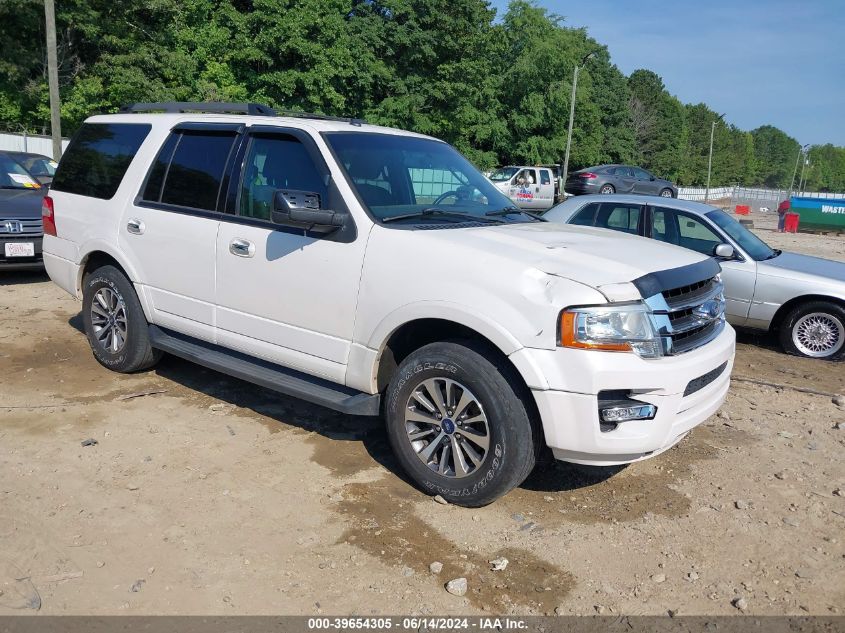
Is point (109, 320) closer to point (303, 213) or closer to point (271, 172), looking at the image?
point (271, 172)

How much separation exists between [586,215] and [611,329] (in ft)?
18.3

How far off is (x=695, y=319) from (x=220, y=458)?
9.61 feet

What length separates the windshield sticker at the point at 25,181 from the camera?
34.4ft

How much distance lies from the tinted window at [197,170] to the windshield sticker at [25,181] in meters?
6.53

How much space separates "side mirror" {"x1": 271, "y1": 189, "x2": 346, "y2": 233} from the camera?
3949 mm

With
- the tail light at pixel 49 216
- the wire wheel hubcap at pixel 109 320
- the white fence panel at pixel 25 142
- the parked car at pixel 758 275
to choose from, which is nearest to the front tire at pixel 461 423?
the wire wheel hubcap at pixel 109 320

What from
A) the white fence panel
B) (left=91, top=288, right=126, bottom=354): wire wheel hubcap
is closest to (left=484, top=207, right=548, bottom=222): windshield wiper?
(left=91, top=288, right=126, bottom=354): wire wheel hubcap

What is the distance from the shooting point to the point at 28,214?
30.5 ft

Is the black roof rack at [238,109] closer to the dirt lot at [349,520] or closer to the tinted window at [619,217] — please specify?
the dirt lot at [349,520]

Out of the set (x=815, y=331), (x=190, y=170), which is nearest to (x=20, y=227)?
(x=190, y=170)

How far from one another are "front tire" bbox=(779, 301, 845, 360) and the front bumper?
480cm

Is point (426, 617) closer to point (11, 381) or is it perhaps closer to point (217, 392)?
point (217, 392)

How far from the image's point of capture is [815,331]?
25.2ft

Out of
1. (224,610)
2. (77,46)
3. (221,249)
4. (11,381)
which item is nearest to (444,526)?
(224,610)
